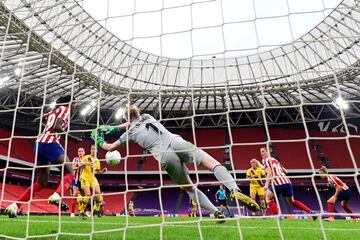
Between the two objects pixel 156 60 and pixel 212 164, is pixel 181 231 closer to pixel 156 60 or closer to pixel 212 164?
pixel 212 164

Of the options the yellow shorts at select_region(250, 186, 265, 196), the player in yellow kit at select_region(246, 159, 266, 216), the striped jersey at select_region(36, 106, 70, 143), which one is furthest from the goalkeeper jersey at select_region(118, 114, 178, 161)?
the yellow shorts at select_region(250, 186, 265, 196)

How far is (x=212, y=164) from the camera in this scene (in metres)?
3.80

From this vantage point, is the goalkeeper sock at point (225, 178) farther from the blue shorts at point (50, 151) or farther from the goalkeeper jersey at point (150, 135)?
the blue shorts at point (50, 151)

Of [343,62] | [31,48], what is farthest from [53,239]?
[343,62]

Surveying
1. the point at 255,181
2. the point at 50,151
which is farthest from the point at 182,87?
the point at 255,181

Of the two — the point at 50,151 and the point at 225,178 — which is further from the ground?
the point at 50,151

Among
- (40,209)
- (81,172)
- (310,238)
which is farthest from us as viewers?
(40,209)

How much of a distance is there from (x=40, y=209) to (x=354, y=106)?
1869cm

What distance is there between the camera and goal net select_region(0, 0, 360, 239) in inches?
168

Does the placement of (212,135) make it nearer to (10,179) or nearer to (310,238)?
(10,179)

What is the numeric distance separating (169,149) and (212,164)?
59 centimetres

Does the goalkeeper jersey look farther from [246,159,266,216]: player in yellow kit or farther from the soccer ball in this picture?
[246,159,266,216]: player in yellow kit

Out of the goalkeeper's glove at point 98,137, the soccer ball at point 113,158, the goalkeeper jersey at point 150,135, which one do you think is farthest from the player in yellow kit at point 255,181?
the goalkeeper's glove at point 98,137

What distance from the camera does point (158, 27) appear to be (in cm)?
470
